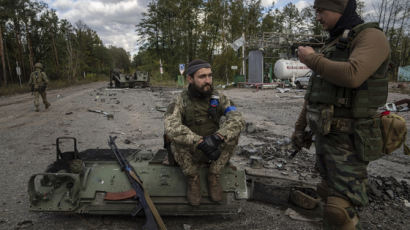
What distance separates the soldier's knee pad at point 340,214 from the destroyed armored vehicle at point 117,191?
94 cm

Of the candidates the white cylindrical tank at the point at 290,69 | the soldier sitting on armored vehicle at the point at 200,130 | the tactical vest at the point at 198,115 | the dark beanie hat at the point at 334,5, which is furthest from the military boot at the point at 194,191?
the white cylindrical tank at the point at 290,69

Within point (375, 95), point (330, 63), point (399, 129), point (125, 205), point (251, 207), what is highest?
point (330, 63)

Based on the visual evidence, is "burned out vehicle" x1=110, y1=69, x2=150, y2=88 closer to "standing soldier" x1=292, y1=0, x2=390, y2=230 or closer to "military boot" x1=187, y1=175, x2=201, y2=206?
"military boot" x1=187, y1=175, x2=201, y2=206

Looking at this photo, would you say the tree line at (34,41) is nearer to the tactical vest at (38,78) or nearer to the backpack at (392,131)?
the tactical vest at (38,78)

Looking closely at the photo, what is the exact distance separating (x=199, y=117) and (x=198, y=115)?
27 mm

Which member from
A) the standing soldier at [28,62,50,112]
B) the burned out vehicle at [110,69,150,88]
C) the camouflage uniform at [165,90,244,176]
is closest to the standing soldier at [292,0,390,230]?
the camouflage uniform at [165,90,244,176]

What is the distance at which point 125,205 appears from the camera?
2.68 metres

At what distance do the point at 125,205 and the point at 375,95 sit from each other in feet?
8.21

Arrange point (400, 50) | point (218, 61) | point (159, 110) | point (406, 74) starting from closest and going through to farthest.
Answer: point (159, 110)
point (406, 74)
point (218, 61)
point (400, 50)

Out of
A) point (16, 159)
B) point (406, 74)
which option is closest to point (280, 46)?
point (406, 74)

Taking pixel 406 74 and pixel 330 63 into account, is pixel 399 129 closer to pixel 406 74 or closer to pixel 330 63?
pixel 330 63

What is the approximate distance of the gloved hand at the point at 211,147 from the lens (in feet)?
7.97

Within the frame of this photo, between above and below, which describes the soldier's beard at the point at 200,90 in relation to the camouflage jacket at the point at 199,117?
above

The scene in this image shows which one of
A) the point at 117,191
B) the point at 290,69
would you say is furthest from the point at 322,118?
the point at 290,69
